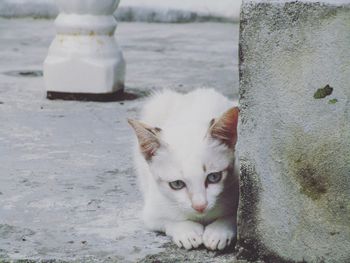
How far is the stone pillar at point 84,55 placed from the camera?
5.11 m

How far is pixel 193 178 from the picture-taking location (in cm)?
257

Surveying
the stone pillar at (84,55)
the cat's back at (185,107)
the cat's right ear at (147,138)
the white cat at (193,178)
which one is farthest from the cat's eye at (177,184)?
the stone pillar at (84,55)

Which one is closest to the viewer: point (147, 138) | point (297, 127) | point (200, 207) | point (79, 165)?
point (297, 127)

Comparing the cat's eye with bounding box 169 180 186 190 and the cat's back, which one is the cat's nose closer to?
the cat's eye with bounding box 169 180 186 190

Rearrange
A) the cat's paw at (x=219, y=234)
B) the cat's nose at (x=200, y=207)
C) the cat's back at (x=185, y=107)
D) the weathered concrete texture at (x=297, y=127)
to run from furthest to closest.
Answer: the cat's back at (x=185, y=107) → the cat's paw at (x=219, y=234) → the cat's nose at (x=200, y=207) → the weathered concrete texture at (x=297, y=127)

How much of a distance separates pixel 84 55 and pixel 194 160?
2698mm

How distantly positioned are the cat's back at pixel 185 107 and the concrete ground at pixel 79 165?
0.33 meters

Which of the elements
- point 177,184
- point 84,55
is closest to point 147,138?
point 177,184

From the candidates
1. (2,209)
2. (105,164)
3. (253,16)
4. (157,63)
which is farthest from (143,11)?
(253,16)

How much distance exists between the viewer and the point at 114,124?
4645mm

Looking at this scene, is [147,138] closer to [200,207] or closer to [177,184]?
[177,184]

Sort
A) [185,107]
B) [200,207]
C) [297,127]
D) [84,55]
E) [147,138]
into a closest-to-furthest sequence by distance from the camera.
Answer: [297,127] → [200,207] → [147,138] → [185,107] → [84,55]

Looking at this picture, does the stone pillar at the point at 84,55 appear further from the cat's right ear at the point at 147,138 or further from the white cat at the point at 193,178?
the cat's right ear at the point at 147,138

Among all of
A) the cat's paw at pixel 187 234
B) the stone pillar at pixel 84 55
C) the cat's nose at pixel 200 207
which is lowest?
the stone pillar at pixel 84 55
